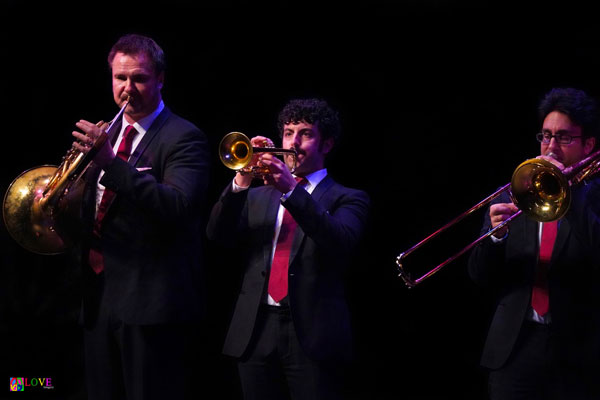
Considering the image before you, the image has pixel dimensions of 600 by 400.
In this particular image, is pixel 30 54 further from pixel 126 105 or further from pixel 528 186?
pixel 528 186

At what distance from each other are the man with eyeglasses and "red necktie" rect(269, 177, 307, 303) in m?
0.77

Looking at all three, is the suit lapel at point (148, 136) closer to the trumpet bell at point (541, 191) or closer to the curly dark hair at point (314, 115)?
the curly dark hair at point (314, 115)

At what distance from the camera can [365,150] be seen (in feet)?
14.3

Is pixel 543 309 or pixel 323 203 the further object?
pixel 323 203

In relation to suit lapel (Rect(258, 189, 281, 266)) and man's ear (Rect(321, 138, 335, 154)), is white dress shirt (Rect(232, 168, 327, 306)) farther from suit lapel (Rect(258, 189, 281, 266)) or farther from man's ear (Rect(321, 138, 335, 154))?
man's ear (Rect(321, 138, 335, 154))

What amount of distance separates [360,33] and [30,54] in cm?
205

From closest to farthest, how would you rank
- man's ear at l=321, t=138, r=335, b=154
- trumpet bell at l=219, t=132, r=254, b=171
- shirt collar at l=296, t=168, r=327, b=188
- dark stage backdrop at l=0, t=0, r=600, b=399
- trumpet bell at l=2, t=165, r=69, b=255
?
trumpet bell at l=2, t=165, r=69, b=255 < trumpet bell at l=219, t=132, r=254, b=171 < shirt collar at l=296, t=168, r=327, b=188 < man's ear at l=321, t=138, r=335, b=154 < dark stage backdrop at l=0, t=0, r=600, b=399

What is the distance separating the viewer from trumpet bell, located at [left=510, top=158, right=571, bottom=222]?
2783 millimetres

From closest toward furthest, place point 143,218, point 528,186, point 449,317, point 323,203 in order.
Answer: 1. point 143,218
2. point 528,186
3. point 323,203
4. point 449,317

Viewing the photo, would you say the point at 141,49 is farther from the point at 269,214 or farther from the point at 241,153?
the point at 269,214

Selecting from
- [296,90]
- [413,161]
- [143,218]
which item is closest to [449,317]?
[413,161]

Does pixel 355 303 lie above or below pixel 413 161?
below

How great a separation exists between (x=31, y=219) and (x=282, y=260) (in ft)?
3.32

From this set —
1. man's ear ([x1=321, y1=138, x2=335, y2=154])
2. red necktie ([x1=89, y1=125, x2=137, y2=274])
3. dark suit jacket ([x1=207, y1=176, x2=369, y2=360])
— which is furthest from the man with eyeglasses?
red necktie ([x1=89, y1=125, x2=137, y2=274])
